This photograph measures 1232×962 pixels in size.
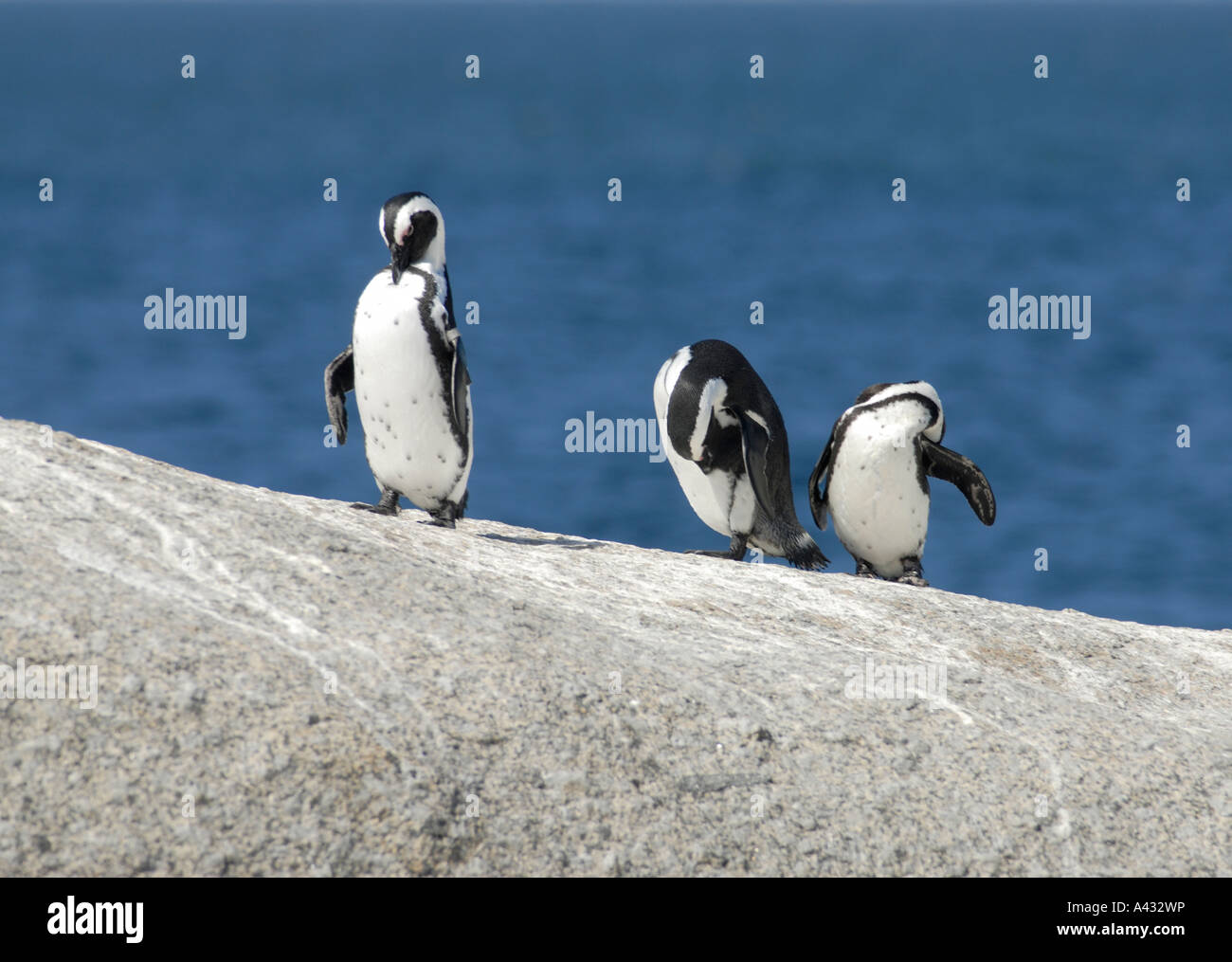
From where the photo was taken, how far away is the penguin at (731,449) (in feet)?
24.4

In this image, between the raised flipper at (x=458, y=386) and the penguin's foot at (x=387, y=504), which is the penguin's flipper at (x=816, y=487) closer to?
the raised flipper at (x=458, y=386)

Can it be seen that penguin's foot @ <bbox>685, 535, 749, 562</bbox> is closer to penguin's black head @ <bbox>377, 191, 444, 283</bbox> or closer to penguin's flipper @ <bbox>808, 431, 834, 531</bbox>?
penguin's flipper @ <bbox>808, 431, 834, 531</bbox>

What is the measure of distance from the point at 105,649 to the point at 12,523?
815 mm

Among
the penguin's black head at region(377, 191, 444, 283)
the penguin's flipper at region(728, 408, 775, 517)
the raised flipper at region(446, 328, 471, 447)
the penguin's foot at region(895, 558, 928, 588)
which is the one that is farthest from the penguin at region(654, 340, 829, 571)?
the penguin's black head at region(377, 191, 444, 283)

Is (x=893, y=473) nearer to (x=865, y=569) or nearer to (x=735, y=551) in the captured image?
(x=865, y=569)

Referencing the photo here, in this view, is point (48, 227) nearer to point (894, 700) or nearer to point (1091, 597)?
point (1091, 597)

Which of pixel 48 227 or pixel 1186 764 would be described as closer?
pixel 1186 764

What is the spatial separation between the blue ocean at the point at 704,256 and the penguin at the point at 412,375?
11.7ft

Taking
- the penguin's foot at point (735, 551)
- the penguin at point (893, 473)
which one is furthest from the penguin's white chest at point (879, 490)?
the penguin's foot at point (735, 551)

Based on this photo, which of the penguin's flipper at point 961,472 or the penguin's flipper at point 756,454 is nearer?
the penguin's flipper at point 961,472

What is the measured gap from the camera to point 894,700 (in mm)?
4789

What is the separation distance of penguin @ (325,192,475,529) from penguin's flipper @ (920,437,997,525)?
2.22 metres

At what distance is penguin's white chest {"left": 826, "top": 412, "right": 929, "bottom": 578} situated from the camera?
23.8 feet
